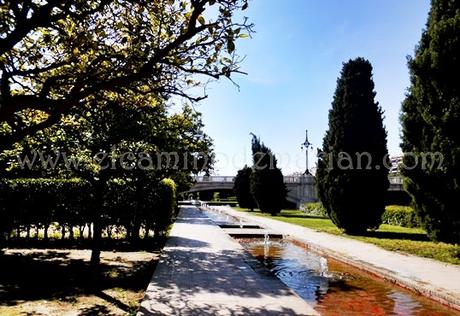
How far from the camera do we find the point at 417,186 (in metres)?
14.8

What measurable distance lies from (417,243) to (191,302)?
13.7 meters

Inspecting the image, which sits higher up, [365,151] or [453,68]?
[453,68]

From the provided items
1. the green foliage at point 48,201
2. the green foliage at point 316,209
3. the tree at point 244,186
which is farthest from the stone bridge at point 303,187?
the green foliage at point 48,201

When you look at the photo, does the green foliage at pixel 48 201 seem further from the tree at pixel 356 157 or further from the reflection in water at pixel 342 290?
the tree at pixel 356 157

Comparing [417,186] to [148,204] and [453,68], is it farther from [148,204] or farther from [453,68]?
[148,204]

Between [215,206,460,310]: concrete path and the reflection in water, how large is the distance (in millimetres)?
221

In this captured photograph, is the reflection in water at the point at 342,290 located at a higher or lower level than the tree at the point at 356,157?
lower

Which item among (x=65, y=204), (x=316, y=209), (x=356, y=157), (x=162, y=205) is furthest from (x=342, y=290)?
(x=316, y=209)

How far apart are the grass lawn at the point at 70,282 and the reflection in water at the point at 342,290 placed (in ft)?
12.4

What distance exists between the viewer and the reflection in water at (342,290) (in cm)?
837

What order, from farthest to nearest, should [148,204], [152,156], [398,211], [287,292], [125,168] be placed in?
1. [398,211]
2. [148,204]
3. [152,156]
4. [125,168]
5. [287,292]

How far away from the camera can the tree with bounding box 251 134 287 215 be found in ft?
138

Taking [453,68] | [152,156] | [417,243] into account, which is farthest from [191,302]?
[417,243]

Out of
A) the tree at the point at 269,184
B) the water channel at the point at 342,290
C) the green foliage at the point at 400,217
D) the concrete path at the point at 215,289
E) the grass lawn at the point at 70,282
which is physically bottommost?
the water channel at the point at 342,290
